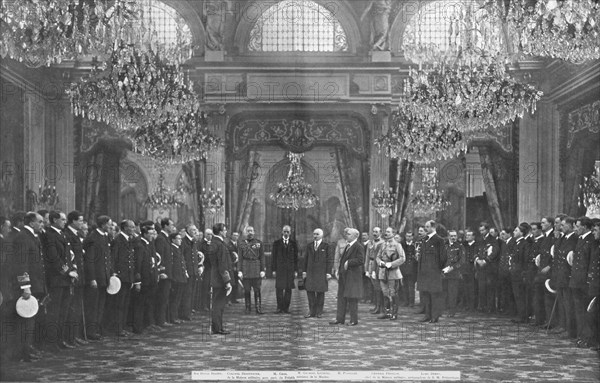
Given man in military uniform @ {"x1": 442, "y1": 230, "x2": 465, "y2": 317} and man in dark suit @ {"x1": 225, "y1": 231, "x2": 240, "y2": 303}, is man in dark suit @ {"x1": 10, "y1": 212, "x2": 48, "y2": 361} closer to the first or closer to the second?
man in dark suit @ {"x1": 225, "y1": 231, "x2": 240, "y2": 303}

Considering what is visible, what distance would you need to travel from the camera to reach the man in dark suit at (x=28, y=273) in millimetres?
8055

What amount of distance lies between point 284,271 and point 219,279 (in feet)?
11.7

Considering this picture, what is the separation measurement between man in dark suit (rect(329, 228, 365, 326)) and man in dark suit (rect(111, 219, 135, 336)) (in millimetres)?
3134

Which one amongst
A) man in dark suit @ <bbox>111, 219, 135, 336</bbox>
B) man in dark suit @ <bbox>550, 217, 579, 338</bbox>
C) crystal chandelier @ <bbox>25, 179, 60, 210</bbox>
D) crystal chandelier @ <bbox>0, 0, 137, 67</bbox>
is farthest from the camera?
crystal chandelier @ <bbox>25, 179, 60, 210</bbox>

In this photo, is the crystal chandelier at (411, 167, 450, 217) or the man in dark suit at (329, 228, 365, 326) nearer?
the man in dark suit at (329, 228, 365, 326)

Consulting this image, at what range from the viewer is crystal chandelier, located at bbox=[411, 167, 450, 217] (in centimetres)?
1767

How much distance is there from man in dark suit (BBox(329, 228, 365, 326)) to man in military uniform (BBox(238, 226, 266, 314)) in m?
1.98

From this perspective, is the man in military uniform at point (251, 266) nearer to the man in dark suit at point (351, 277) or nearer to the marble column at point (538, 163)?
the man in dark suit at point (351, 277)

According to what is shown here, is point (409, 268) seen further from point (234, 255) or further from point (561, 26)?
point (561, 26)

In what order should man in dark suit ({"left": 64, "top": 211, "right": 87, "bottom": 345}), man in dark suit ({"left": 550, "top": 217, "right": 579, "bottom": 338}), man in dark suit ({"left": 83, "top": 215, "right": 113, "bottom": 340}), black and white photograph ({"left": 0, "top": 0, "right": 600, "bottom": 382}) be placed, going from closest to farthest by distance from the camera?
black and white photograph ({"left": 0, "top": 0, "right": 600, "bottom": 382})
man in dark suit ({"left": 64, "top": 211, "right": 87, "bottom": 345})
man in dark suit ({"left": 83, "top": 215, "right": 113, "bottom": 340})
man in dark suit ({"left": 550, "top": 217, "right": 579, "bottom": 338})

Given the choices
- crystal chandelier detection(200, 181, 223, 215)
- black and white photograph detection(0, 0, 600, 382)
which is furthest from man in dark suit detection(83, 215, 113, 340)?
crystal chandelier detection(200, 181, 223, 215)

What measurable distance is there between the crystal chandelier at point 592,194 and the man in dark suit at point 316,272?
429cm

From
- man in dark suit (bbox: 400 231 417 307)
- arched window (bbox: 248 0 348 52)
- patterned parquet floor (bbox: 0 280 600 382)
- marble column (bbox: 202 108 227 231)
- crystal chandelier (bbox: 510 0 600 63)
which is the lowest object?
patterned parquet floor (bbox: 0 280 600 382)

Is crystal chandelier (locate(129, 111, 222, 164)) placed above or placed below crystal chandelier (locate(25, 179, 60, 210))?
above
